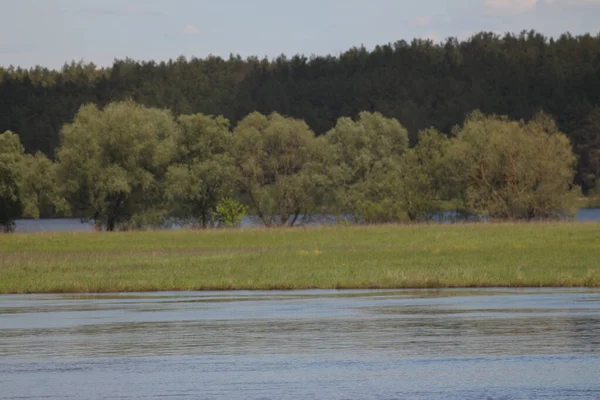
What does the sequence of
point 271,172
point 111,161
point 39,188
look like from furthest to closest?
1. point 271,172
2. point 39,188
3. point 111,161

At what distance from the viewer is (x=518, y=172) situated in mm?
91250

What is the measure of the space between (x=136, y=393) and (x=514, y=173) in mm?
76883

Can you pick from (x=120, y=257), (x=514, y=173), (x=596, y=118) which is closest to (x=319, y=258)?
(x=120, y=257)

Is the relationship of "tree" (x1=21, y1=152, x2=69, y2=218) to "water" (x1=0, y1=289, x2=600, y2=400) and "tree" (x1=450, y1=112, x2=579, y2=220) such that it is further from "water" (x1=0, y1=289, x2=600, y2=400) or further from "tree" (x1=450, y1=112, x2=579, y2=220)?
"water" (x1=0, y1=289, x2=600, y2=400)

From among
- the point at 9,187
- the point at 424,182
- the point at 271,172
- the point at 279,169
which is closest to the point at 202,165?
the point at 271,172

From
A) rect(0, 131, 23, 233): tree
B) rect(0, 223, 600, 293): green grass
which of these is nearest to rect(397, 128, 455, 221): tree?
rect(0, 223, 600, 293): green grass

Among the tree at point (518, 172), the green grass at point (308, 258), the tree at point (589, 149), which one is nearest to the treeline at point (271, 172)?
the tree at point (518, 172)

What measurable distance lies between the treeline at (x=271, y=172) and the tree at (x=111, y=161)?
0.11 meters

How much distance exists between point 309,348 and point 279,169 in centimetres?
8574

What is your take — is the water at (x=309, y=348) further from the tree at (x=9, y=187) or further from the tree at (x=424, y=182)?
the tree at (x=9, y=187)

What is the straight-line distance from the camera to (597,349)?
2081 cm

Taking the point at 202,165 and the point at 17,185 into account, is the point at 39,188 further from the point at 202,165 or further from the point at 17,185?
the point at 202,165

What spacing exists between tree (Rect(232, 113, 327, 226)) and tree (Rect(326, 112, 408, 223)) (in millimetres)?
2441

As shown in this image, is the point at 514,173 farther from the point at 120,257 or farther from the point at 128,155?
the point at 120,257
